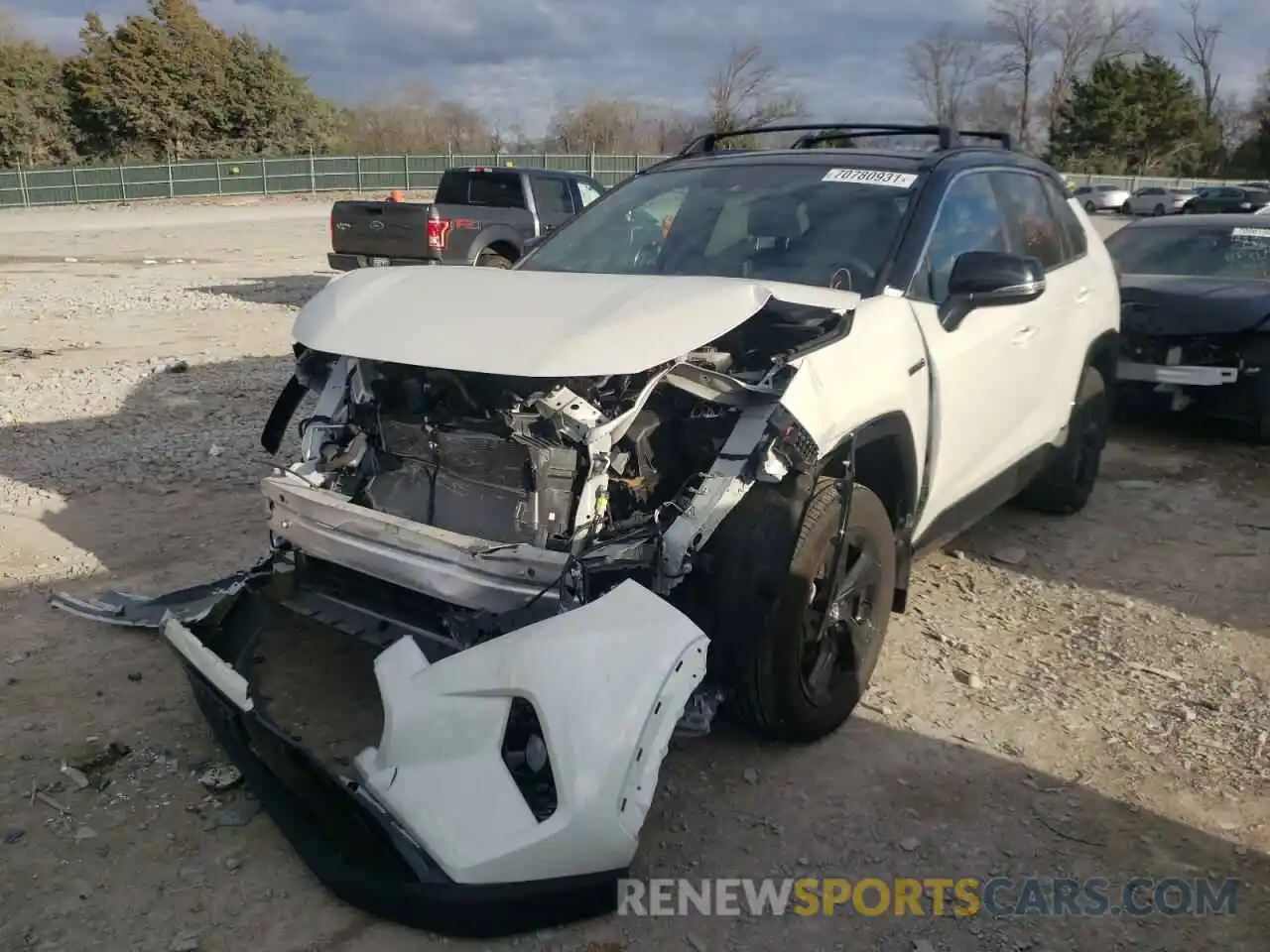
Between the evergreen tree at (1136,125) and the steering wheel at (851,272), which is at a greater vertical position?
the evergreen tree at (1136,125)

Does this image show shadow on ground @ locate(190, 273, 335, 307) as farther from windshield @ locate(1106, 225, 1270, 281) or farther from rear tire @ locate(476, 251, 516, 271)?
windshield @ locate(1106, 225, 1270, 281)

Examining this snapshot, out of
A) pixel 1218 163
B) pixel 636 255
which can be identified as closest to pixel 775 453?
pixel 636 255

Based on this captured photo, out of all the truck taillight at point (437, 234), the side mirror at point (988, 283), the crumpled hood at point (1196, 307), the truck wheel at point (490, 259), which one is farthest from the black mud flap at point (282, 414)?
the truck wheel at point (490, 259)

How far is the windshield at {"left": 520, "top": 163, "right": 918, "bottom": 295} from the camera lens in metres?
3.91

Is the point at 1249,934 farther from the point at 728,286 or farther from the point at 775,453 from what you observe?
the point at 728,286

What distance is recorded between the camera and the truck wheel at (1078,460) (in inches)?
215

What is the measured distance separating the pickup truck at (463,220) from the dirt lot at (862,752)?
5803 millimetres

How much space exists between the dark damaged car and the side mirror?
3855mm

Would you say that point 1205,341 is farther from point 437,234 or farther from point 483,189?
point 483,189

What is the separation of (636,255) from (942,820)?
2472 millimetres

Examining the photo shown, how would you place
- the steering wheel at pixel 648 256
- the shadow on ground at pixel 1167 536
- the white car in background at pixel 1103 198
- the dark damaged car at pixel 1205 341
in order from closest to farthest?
the steering wheel at pixel 648 256, the shadow on ground at pixel 1167 536, the dark damaged car at pixel 1205 341, the white car in background at pixel 1103 198

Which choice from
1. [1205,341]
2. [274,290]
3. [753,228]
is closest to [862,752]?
[753,228]

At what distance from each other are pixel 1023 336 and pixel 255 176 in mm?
38364

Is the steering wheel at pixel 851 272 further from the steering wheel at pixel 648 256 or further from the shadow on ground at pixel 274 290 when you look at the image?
the shadow on ground at pixel 274 290
